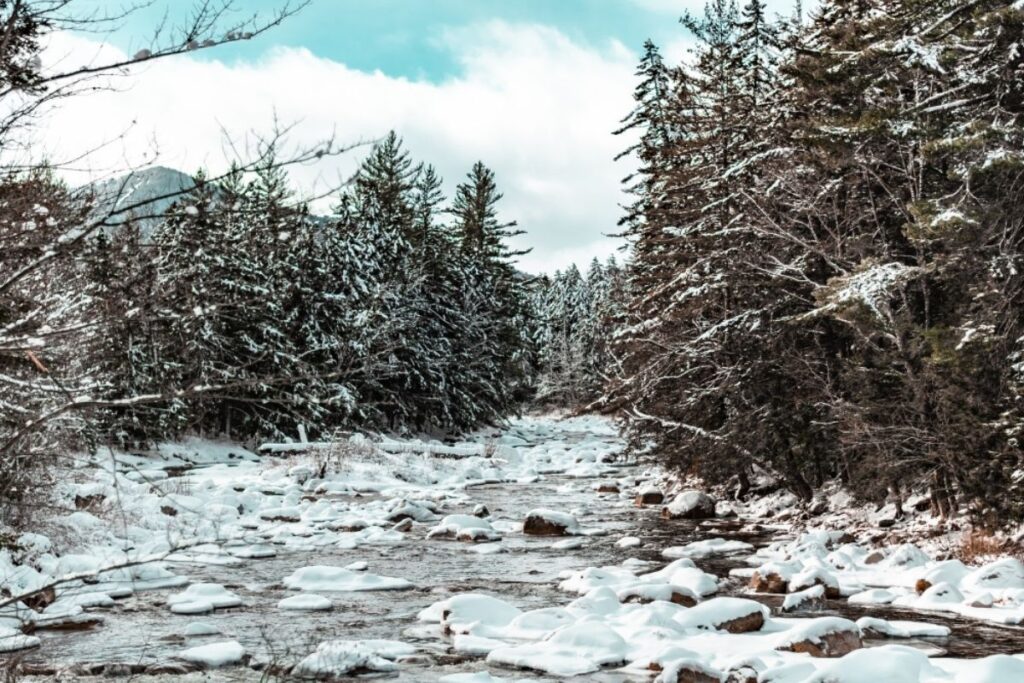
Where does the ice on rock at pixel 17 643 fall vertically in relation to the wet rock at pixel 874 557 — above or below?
above

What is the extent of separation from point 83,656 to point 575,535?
9222 millimetres

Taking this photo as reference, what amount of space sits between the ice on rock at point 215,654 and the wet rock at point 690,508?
11.5 meters

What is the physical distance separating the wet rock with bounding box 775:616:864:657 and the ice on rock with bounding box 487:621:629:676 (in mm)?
1513

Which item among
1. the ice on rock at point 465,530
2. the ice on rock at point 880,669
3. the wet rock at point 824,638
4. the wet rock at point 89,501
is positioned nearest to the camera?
the ice on rock at point 880,669

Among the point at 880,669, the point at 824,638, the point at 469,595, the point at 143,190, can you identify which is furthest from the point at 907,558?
the point at 143,190

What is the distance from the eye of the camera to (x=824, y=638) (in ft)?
25.8

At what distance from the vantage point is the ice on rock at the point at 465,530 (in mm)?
15281

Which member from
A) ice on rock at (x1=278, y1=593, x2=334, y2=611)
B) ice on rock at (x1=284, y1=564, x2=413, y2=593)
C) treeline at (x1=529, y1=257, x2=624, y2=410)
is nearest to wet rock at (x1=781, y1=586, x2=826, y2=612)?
ice on rock at (x1=284, y1=564, x2=413, y2=593)

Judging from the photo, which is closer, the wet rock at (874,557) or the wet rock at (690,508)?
the wet rock at (874,557)

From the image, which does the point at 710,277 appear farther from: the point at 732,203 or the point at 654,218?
the point at 654,218

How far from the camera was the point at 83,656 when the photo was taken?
7879mm

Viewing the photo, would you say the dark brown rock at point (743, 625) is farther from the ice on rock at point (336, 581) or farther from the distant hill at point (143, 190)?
the distant hill at point (143, 190)

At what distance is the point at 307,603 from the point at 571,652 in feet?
11.7

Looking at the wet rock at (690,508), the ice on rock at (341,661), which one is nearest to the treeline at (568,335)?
the wet rock at (690,508)
